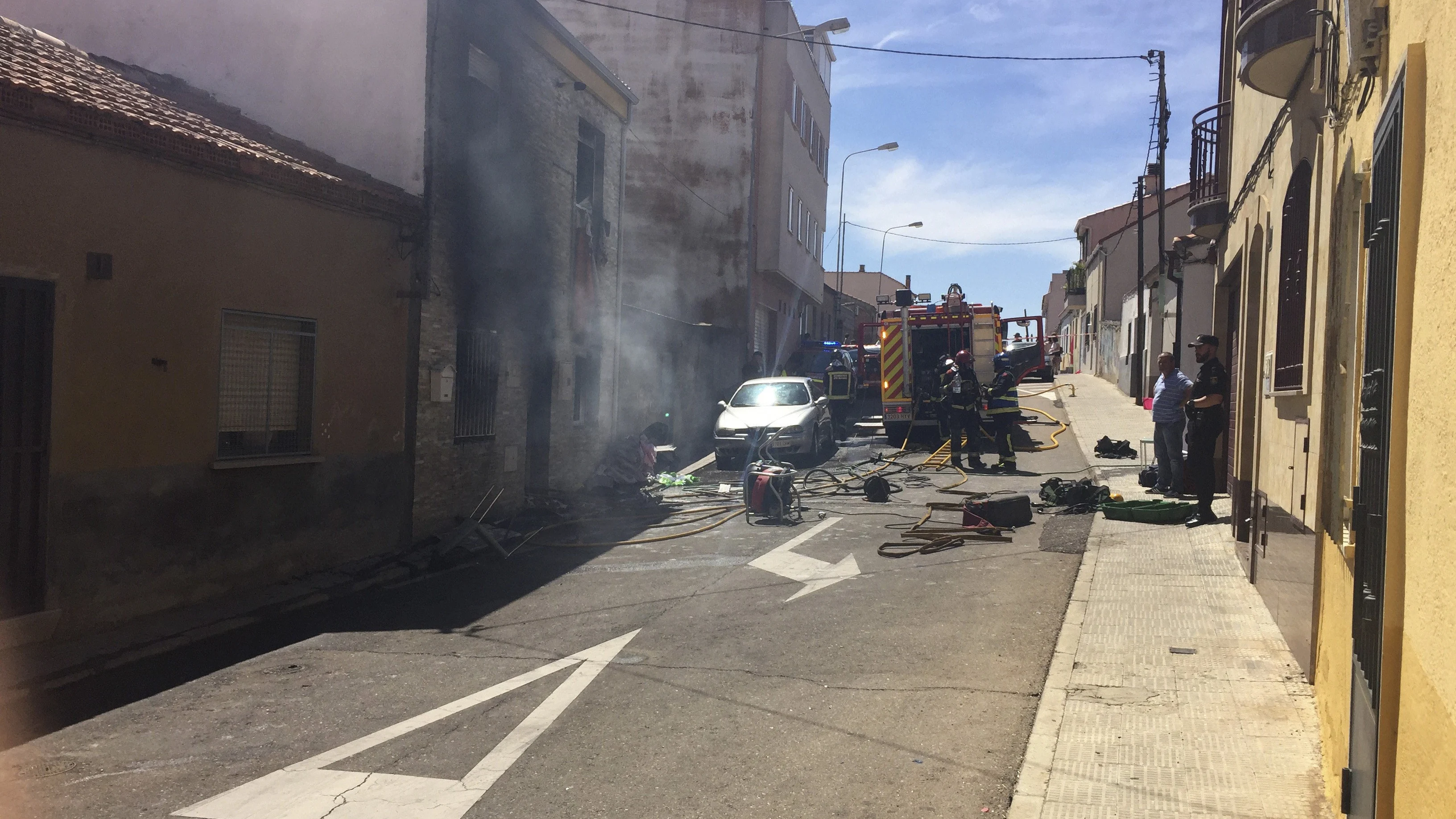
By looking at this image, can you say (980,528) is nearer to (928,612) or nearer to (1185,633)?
(928,612)

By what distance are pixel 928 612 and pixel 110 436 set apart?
619cm

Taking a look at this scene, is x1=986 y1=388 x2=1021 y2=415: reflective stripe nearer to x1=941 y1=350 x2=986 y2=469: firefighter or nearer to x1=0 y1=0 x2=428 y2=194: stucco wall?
x1=941 y1=350 x2=986 y2=469: firefighter

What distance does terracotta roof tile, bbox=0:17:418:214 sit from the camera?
23.4 feet

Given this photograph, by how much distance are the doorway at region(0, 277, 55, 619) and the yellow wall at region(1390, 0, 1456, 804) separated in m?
7.77

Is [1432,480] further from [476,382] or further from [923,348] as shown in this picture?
[923,348]

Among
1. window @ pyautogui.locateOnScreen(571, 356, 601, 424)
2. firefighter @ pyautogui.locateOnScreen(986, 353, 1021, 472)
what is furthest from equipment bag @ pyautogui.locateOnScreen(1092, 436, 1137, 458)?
window @ pyautogui.locateOnScreen(571, 356, 601, 424)

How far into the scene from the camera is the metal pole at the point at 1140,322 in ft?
92.4

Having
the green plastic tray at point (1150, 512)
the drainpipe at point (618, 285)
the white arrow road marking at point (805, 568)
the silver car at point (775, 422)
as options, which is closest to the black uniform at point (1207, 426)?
the green plastic tray at point (1150, 512)

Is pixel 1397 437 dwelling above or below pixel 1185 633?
above

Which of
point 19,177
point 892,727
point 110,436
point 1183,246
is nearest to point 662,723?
point 892,727

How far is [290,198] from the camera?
9484 millimetres

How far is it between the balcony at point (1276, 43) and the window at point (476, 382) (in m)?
8.91

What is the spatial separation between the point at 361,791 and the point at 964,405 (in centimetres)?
1354

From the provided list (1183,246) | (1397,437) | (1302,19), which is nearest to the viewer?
(1397,437)
